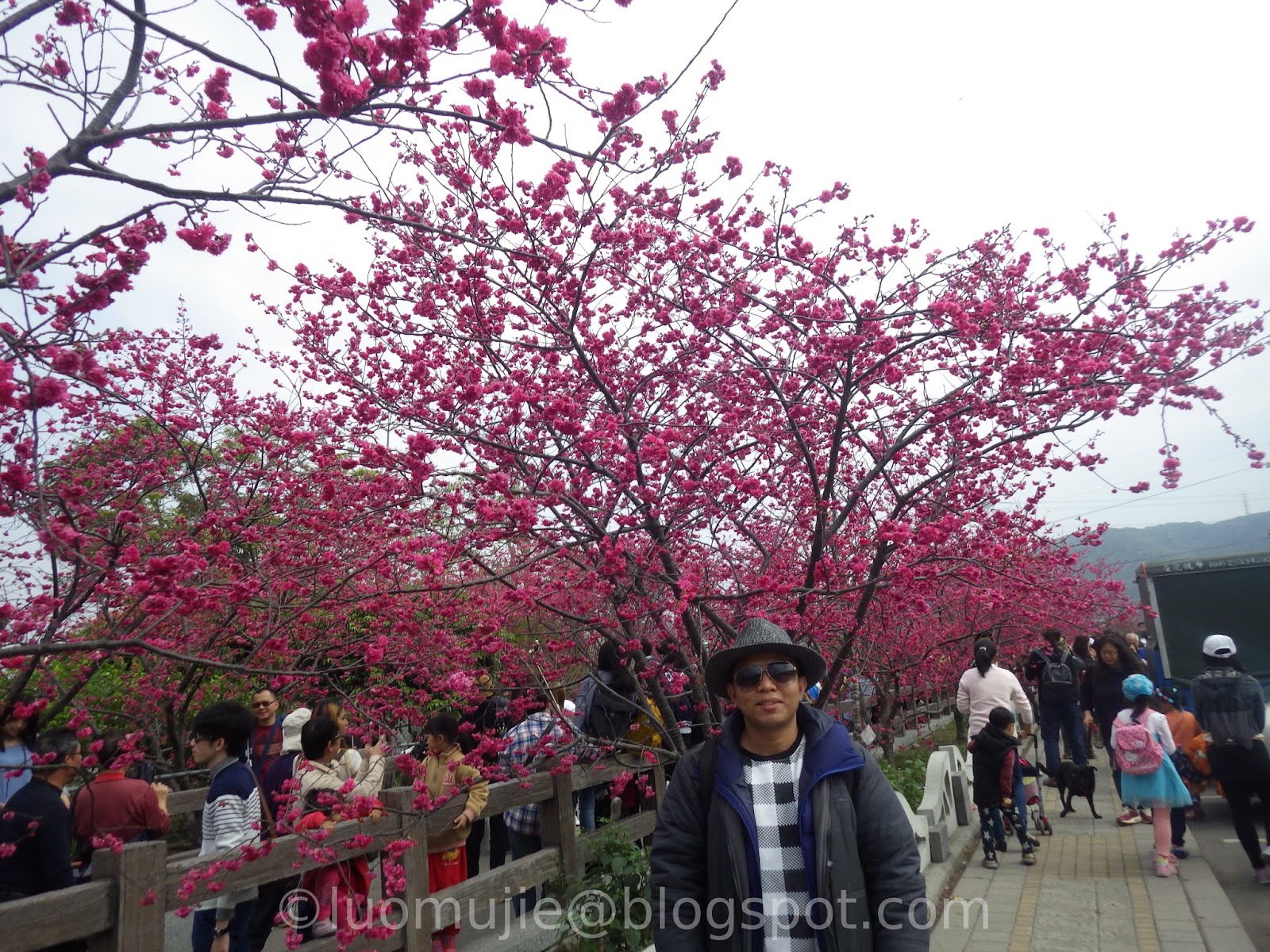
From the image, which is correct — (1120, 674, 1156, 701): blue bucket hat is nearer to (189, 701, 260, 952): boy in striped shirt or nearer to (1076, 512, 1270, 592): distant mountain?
(189, 701, 260, 952): boy in striped shirt

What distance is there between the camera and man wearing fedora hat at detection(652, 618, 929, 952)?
7.84ft

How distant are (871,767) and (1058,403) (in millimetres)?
3738

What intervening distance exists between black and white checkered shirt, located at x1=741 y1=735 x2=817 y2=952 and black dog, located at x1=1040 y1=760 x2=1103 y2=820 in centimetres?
712

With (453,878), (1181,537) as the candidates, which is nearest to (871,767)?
(453,878)

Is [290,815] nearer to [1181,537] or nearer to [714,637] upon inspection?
[714,637]

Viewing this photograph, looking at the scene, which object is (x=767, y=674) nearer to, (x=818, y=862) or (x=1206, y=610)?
(x=818, y=862)

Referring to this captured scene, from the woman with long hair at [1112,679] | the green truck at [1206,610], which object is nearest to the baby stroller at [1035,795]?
the woman with long hair at [1112,679]

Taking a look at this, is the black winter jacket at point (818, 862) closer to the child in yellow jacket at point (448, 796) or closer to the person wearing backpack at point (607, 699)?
the child in yellow jacket at point (448, 796)

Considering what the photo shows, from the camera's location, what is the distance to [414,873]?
175 inches

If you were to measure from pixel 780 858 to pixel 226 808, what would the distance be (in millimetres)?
3391

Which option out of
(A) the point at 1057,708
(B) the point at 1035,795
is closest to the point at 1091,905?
(B) the point at 1035,795

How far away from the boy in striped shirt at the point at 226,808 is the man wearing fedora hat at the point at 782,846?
2711 mm

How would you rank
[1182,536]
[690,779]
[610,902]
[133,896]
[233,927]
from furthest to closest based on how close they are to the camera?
[1182,536] → [610,902] → [233,927] → [133,896] → [690,779]

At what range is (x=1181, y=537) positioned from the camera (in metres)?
104
